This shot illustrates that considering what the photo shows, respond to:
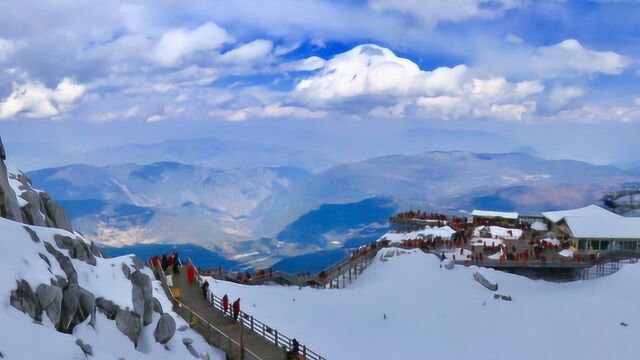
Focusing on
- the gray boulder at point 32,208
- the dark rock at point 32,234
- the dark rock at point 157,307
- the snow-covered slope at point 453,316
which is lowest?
the snow-covered slope at point 453,316

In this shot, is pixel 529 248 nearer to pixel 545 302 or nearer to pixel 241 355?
pixel 545 302

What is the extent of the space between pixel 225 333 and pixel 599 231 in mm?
43415

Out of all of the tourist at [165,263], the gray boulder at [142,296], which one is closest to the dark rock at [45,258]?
the gray boulder at [142,296]

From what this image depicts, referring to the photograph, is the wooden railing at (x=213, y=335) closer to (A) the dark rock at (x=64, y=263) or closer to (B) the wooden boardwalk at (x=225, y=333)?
(B) the wooden boardwalk at (x=225, y=333)

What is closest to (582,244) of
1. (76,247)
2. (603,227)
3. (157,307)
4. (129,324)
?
(603,227)

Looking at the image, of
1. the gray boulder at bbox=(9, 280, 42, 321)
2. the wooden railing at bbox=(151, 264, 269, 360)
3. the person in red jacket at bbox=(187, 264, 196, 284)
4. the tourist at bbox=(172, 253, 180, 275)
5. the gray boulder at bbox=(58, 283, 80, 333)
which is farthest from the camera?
the tourist at bbox=(172, 253, 180, 275)

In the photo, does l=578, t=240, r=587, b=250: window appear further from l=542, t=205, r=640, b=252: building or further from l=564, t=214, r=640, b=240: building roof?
l=564, t=214, r=640, b=240: building roof

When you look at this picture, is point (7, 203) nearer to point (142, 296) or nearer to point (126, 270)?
point (126, 270)

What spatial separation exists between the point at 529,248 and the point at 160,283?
3801cm

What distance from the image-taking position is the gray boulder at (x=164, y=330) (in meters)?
21.7

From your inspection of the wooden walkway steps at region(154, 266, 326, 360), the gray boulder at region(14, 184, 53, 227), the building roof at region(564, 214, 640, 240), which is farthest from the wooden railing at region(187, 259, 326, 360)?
the building roof at region(564, 214, 640, 240)

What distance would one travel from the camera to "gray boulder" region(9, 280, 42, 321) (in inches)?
640

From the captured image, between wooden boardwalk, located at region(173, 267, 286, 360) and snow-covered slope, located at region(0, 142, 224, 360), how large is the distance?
1.57 ft

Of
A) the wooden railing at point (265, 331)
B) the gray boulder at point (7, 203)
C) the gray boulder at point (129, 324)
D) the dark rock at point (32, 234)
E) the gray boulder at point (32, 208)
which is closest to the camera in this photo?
the dark rock at point (32, 234)
